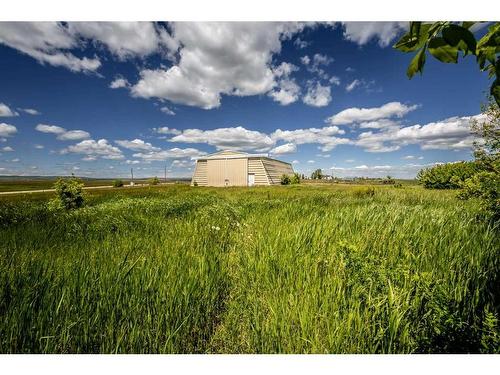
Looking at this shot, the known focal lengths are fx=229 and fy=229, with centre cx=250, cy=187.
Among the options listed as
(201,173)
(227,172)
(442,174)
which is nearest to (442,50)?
(442,174)

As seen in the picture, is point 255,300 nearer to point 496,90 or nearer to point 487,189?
point 496,90

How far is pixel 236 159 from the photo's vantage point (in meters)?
40.2

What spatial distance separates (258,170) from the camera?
3962 centimetres

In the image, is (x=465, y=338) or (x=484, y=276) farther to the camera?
(x=484, y=276)

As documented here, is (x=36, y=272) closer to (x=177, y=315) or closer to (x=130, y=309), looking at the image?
(x=130, y=309)

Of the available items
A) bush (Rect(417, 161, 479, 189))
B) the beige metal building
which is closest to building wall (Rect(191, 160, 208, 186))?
the beige metal building

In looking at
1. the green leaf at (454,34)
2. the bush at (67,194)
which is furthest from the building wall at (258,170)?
the green leaf at (454,34)

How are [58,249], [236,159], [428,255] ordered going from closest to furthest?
[428,255]
[58,249]
[236,159]

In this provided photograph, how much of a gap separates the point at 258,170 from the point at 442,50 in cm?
3886

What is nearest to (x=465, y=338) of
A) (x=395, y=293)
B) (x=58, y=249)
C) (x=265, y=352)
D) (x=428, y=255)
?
(x=395, y=293)

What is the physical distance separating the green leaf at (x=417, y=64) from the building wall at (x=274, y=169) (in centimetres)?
3850

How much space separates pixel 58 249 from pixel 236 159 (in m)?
37.6

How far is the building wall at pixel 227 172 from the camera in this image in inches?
1567

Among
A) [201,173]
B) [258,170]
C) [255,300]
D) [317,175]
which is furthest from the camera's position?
[317,175]
